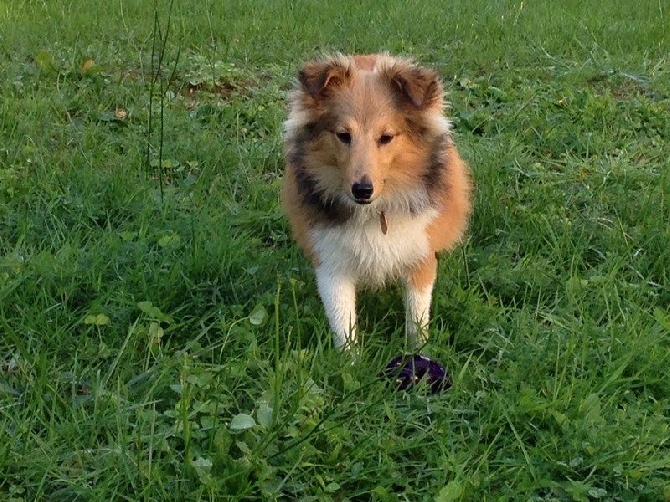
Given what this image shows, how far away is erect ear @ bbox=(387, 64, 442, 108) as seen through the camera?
2732 mm

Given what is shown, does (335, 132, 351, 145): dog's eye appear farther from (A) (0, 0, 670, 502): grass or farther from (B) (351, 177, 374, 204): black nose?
(A) (0, 0, 670, 502): grass

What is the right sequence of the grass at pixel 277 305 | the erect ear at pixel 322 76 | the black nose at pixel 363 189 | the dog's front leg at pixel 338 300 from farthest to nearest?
the dog's front leg at pixel 338 300 → the erect ear at pixel 322 76 → the black nose at pixel 363 189 → the grass at pixel 277 305

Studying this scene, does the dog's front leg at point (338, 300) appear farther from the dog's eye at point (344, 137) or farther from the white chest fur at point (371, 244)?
the dog's eye at point (344, 137)

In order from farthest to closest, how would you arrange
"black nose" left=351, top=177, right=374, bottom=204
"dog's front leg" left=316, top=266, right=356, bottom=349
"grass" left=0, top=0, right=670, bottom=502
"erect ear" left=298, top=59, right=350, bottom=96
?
1. "dog's front leg" left=316, top=266, right=356, bottom=349
2. "erect ear" left=298, top=59, right=350, bottom=96
3. "black nose" left=351, top=177, right=374, bottom=204
4. "grass" left=0, top=0, right=670, bottom=502

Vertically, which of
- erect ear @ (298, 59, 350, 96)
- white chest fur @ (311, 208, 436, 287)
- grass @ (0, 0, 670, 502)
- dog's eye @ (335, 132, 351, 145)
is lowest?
grass @ (0, 0, 670, 502)

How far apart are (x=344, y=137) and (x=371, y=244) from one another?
0.44 m

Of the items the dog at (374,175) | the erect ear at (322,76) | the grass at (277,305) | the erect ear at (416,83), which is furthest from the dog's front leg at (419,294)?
the erect ear at (322,76)

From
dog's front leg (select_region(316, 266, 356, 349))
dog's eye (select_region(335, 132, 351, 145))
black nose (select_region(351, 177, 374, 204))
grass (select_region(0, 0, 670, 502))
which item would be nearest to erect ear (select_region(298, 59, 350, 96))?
dog's eye (select_region(335, 132, 351, 145))

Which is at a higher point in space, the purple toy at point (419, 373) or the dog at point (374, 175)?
the dog at point (374, 175)

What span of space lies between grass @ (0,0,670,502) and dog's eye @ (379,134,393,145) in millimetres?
719

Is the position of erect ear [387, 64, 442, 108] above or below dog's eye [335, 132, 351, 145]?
above

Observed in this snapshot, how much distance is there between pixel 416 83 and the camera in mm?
2734

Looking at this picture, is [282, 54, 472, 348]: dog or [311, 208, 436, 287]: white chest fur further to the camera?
[311, 208, 436, 287]: white chest fur

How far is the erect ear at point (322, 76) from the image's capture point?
8.95 feet
